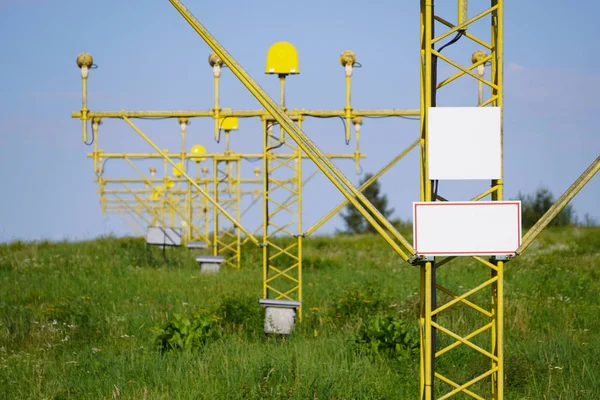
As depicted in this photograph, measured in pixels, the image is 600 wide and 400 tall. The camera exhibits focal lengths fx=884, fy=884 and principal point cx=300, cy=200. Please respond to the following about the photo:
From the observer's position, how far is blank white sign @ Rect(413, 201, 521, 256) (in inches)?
277

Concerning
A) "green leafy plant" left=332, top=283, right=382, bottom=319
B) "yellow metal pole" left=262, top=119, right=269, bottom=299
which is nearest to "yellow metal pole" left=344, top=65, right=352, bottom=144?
"yellow metal pole" left=262, top=119, right=269, bottom=299

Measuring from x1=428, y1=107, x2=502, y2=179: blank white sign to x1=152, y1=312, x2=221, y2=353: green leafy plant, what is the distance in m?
5.25

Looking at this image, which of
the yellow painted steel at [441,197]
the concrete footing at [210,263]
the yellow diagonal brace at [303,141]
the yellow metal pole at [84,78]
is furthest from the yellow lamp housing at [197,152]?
the yellow painted steel at [441,197]

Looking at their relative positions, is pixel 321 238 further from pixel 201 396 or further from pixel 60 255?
pixel 201 396

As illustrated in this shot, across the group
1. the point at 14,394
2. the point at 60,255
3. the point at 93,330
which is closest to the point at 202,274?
the point at 60,255

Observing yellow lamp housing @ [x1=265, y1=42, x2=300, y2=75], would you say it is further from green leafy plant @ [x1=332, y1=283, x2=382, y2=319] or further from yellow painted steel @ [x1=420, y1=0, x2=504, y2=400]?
yellow painted steel @ [x1=420, y1=0, x2=504, y2=400]

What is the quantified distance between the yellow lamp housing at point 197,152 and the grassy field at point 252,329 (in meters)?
3.03

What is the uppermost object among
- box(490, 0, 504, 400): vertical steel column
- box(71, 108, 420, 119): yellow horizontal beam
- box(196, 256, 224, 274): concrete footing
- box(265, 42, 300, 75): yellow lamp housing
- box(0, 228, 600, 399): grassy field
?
box(265, 42, 300, 75): yellow lamp housing

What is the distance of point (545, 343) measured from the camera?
11.3 m

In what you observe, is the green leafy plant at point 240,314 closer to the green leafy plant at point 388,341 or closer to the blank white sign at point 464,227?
the green leafy plant at point 388,341

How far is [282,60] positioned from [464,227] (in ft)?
22.9

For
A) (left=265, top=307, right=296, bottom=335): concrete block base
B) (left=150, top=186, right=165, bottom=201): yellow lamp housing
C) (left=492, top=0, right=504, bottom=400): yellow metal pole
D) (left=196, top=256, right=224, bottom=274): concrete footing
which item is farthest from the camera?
(left=150, top=186, right=165, bottom=201): yellow lamp housing

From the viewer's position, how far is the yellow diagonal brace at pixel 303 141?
23.9 feet

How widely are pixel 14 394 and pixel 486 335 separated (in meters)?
6.33
